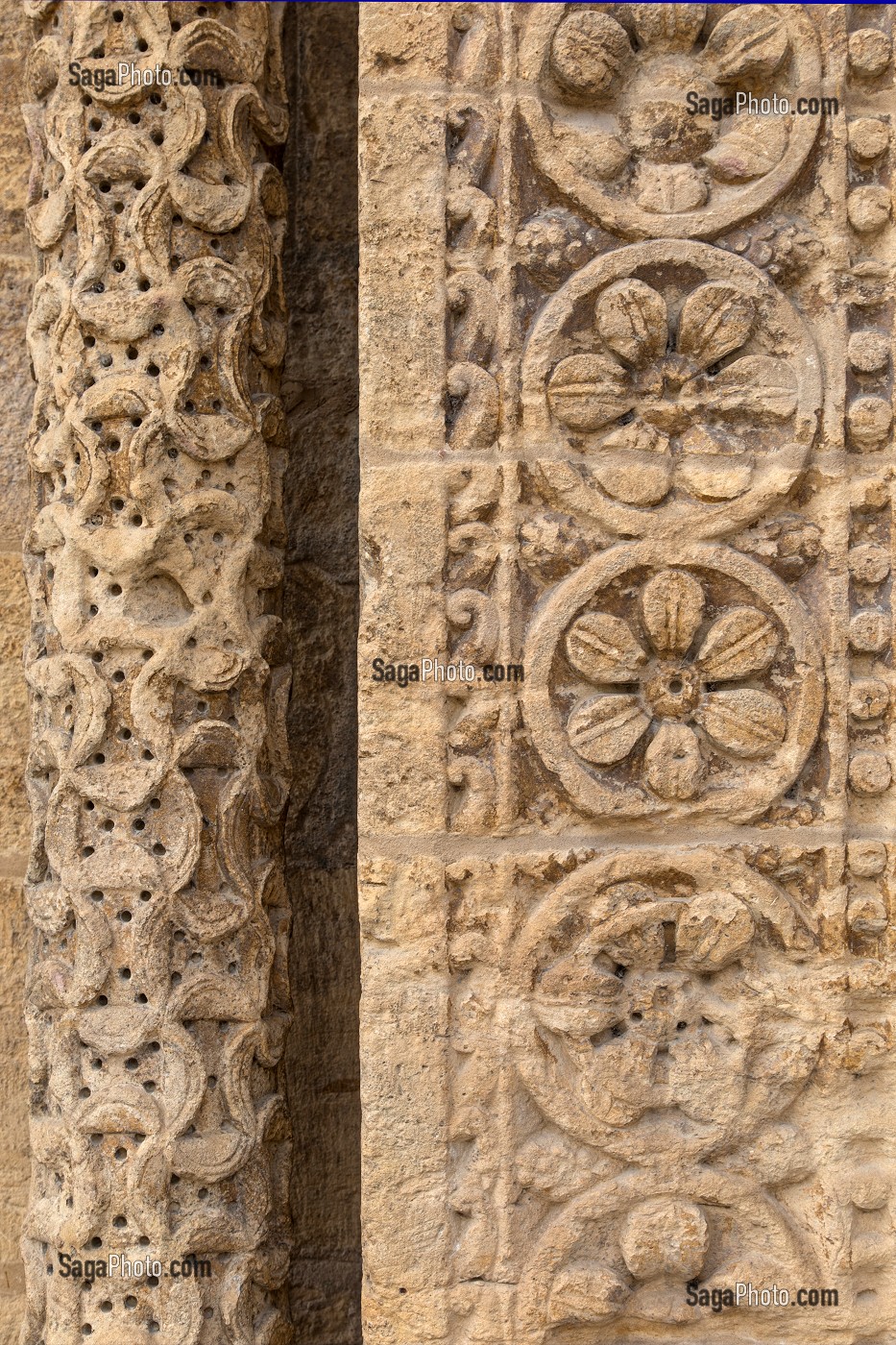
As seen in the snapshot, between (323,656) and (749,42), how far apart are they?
115 cm

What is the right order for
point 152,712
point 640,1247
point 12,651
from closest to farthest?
point 640,1247, point 152,712, point 12,651

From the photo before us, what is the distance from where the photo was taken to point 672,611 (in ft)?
4.85

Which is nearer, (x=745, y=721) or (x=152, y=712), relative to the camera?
(x=745, y=721)

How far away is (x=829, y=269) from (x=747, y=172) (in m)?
0.16

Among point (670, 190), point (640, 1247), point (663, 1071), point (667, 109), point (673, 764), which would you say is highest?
point (667, 109)

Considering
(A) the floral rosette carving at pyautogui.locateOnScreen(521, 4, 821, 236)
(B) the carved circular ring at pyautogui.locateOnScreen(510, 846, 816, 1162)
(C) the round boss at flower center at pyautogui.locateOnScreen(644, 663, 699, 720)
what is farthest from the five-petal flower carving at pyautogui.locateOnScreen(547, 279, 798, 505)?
(B) the carved circular ring at pyautogui.locateOnScreen(510, 846, 816, 1162)

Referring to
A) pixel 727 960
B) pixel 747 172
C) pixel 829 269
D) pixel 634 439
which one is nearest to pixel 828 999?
pixel 727 960

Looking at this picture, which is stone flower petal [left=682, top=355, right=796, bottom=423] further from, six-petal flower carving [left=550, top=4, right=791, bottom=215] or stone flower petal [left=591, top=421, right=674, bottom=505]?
six-petal flower carving [left=550, top=4, right=791, bottom=215]

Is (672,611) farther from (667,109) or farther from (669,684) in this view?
Answer: (667,109)

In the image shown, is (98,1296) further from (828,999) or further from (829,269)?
(829,269)

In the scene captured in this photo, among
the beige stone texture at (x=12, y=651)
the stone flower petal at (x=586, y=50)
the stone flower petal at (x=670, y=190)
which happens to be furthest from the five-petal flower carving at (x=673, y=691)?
the beige stone texture at (x=12, y=651)

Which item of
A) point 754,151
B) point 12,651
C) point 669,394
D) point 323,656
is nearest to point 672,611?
point 669,394

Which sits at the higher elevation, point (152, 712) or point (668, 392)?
point (668, 392)

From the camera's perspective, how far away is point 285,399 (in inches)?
84.0
